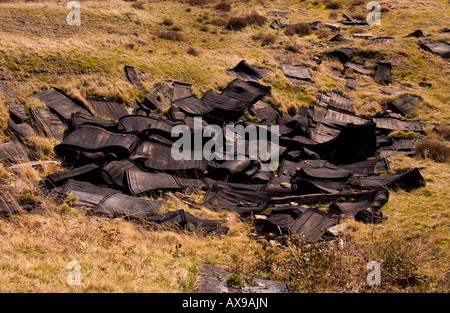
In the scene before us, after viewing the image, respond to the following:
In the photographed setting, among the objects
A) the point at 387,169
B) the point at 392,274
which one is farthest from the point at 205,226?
the point at 387,169

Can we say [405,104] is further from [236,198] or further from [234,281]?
[234,281]

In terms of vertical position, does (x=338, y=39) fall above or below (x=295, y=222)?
above

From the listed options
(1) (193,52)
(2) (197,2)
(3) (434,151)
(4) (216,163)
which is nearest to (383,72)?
(3) (434,151)

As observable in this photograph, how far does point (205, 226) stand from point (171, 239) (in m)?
1.18

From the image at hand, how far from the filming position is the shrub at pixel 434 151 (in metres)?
12.6

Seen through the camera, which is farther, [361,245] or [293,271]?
[361,245]

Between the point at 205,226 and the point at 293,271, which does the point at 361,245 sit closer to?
the point at 293,271

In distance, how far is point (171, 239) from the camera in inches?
273

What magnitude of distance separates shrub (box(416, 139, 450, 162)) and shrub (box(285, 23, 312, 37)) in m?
16.2

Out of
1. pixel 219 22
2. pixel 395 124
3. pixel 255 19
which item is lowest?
pixel 395 124

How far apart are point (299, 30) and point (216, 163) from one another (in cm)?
1945

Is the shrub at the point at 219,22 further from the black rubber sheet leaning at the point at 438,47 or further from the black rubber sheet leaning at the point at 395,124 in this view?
the black rubber sheet leaning at the point at 395,124

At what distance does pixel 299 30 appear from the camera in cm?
2708
